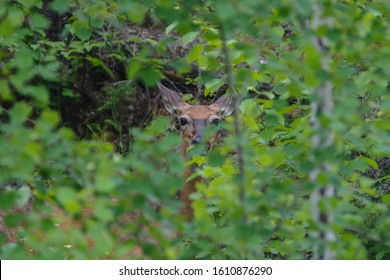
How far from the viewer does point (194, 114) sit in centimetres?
891

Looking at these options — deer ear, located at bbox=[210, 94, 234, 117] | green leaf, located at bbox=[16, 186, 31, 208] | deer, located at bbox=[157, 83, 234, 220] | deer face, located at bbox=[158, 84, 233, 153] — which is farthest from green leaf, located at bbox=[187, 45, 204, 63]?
deer ear, located at bbox=[210, 94, 234, 117]

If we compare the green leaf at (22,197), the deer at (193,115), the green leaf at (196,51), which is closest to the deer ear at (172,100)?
the deer at (193,115)

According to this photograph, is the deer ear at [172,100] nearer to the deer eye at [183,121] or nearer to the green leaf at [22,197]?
the deer eye at [183,121]

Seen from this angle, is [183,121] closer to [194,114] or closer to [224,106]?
[194,114]

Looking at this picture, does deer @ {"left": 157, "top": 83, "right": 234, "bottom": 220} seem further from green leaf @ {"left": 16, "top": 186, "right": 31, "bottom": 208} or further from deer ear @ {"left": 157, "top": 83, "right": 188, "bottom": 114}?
green leaf @ {"left": 16, "top": 186, "right": 31, "bottom": 208}

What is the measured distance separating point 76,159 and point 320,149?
3.04ft

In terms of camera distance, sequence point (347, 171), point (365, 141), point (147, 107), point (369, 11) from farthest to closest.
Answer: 1. point (147, 107)
2. point (365, 141)
3. point (347, 171)
4. point (369, 11)

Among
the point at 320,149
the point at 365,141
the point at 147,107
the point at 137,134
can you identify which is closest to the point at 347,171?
the point at 365,141

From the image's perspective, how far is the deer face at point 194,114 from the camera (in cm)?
860

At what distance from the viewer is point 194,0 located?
4176 mm

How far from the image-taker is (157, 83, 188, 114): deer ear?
910 cm

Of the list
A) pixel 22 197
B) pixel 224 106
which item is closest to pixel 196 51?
pixel 22 197

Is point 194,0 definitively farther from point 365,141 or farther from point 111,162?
point 365,141

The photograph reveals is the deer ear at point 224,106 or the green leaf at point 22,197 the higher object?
the green leaf at point 22,197
